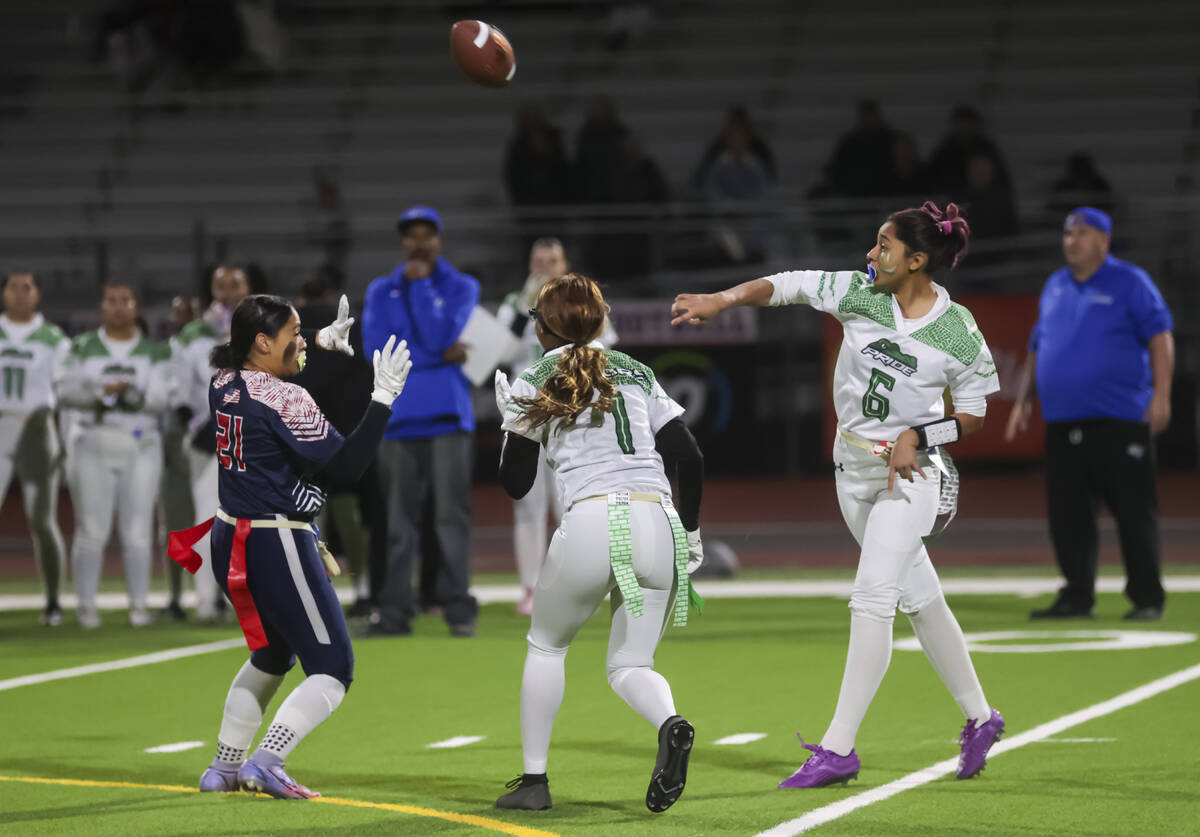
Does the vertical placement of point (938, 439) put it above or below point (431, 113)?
below

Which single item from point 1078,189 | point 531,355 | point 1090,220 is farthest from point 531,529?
point 1078,189

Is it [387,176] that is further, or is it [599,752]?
[387,176]

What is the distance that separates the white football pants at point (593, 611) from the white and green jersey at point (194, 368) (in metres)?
5.56

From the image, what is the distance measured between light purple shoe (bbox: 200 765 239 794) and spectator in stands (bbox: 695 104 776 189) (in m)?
15.2

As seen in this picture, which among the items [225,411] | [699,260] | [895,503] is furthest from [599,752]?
[699,260]

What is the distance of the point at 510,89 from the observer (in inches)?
1021

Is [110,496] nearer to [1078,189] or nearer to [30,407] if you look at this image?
[30,407]

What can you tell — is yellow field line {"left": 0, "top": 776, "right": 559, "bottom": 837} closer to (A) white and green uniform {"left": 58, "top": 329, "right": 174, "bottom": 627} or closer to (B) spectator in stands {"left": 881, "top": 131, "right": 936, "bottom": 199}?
(A) white and green uniform {"left": 58, "top": 329, "right": 174, "bottom": 627}

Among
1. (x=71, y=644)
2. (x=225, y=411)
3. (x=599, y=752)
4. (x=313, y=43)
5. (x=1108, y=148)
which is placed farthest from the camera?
(x=313, y=43)

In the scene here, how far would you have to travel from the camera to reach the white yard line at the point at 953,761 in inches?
225

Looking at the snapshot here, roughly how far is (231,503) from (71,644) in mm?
4839

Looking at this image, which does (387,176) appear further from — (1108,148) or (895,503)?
(895,503)

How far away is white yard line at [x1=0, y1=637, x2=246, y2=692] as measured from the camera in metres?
9.25

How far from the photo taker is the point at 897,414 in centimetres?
646
